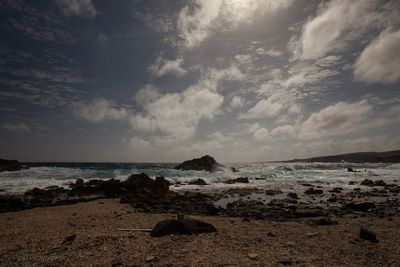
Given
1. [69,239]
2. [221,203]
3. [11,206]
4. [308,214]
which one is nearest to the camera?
[69,239]

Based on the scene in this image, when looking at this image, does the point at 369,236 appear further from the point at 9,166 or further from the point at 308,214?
the point at 9,166

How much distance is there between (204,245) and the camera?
7.39 m

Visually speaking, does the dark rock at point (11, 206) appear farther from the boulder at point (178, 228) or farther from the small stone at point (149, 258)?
the small stone at point (149, 258)

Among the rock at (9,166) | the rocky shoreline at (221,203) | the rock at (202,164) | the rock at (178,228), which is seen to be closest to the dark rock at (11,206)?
the rocky shoreline at (221,203)

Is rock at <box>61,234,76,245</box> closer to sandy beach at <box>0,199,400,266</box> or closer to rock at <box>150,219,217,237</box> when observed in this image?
sandy beach at <box>0,199,400,266</box>

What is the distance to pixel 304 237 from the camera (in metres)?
8.43

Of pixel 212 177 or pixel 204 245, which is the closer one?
pixel 204 245

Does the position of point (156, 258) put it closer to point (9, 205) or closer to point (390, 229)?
point (390, 229)

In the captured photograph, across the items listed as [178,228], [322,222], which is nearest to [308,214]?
[322,222]

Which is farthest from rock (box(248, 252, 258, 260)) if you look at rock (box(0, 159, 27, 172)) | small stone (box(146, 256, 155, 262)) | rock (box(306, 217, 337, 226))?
rock (box(0, 159, 27, 172))

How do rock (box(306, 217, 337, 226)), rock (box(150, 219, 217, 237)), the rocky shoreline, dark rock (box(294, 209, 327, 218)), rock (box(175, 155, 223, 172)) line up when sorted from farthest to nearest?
rock (box(175, 155, 223, 172)) < the rocky shoreline < dark rock (box(294, 209, 327, 218)) < rock (box(306, 217, 337, 226)) < rock (box(150, 219, 217, 237))

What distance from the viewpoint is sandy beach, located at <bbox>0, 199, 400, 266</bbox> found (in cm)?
636

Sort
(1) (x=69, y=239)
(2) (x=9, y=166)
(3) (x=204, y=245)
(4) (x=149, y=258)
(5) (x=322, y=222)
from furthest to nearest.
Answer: (2) (x=9, y=166) < (5) (x=322, y=222) < (1) (x=69, y=239) < (3) (x=204, y=245) < (4) (x=149, y=258)

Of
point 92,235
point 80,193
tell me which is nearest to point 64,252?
point 92,235
